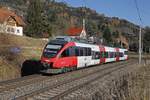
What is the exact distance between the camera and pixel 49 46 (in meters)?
26.8

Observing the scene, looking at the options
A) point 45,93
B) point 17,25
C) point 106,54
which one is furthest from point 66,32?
point 45,93

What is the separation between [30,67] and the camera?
29.8 m

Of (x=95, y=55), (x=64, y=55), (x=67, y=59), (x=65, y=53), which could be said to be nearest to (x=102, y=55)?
(x=95, y=55)

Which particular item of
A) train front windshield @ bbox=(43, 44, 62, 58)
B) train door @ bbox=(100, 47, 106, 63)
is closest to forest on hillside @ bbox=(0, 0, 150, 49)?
train door @ bbox=(100, 47, 106, 63)

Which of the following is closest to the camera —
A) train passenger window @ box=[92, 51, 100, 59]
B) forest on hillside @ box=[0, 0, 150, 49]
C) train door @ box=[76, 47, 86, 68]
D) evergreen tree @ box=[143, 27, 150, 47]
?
train door @ box=[76, 47, 86, 68]

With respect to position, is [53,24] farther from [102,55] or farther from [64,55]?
[64,55]

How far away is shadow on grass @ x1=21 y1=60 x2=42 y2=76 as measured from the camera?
28.8 meters

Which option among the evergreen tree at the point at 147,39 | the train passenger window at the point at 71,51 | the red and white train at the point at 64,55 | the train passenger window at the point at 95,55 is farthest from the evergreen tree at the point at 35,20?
the evergreen tree at the point at 147,39

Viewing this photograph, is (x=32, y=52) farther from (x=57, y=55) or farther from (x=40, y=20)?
(x=40, y=20)

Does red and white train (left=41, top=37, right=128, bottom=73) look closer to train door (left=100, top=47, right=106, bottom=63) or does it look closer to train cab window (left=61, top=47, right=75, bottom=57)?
train cab window (left=61, top=47, right=75, bottom=57)

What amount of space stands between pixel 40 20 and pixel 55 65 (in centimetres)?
4450

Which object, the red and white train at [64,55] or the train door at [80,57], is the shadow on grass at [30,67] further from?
the train door at [80,57]

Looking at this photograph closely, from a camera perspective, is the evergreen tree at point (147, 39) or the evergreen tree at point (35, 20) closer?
the evergreen tree at point (35, 20)

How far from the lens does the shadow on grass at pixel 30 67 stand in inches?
1134
